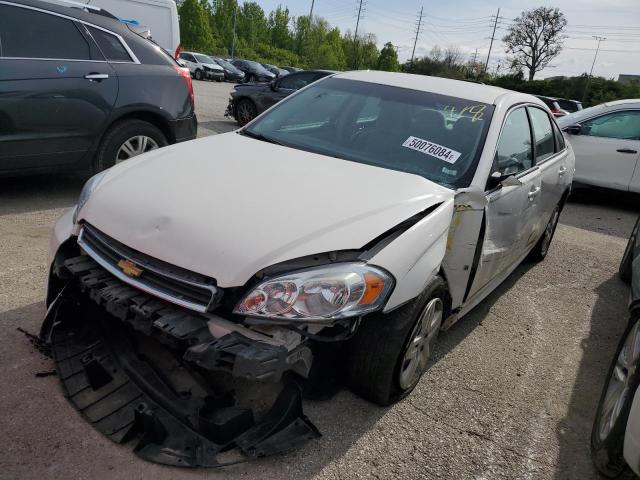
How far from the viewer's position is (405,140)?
10.8ft

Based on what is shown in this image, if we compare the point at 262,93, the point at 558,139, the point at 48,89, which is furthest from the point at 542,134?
the point at 262,93

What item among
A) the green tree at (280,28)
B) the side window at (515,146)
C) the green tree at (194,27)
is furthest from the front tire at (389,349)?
the green tree at (280,28)

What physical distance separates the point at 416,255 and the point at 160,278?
44.0 inches

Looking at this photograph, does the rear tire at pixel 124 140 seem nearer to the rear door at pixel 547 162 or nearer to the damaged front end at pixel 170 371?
the damaged front end at pixel 170 371

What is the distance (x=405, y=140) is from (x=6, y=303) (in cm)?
258

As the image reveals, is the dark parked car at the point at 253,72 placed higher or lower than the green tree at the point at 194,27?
lower

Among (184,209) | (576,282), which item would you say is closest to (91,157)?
(184,209)

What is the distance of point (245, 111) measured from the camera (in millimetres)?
11945

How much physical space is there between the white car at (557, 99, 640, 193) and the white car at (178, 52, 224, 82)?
30.0 metres

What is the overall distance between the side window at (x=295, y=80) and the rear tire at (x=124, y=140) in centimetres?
664

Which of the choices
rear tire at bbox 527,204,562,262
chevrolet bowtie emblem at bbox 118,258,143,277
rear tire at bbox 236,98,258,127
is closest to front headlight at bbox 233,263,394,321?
chevrolet bowtie emblem at bbox 118,258,143,277

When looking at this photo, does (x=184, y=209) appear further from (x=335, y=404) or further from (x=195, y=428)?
(x=335, y=404)

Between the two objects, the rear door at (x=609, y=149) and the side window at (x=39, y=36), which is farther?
the rear door at (x=609, y=149)

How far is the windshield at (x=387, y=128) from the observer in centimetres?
314
